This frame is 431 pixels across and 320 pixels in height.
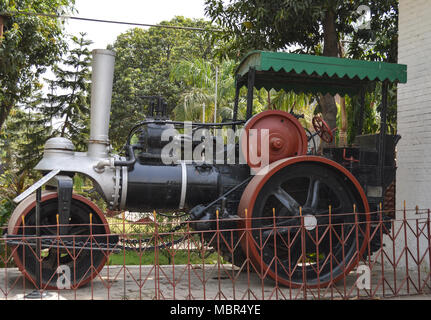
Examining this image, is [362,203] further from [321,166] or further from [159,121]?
[159,121]

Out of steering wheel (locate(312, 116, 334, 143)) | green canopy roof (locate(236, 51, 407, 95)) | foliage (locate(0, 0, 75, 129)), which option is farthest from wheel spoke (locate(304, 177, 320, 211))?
foliage (locate(0, 0, 75, 129))

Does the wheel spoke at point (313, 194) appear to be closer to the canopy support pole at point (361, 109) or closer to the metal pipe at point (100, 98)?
the canopy support pole at point (361, 109)

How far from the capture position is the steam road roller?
5.79 m

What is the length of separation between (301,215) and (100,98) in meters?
2.87

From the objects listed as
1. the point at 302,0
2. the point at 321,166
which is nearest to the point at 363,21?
the point at 302,0

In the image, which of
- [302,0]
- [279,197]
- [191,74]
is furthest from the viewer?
[191,74]

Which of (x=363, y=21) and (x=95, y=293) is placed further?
(x=363, y=21)

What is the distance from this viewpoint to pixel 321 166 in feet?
20.2

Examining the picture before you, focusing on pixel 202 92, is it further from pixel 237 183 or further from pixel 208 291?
pixel 208 291

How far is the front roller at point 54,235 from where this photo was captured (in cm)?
562

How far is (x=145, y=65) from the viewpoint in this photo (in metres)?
28.1

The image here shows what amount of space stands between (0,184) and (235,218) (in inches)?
330

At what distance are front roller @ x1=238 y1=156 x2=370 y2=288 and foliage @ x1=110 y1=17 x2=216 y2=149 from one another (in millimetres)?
18916

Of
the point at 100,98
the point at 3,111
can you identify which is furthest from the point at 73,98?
the point at 100,98
